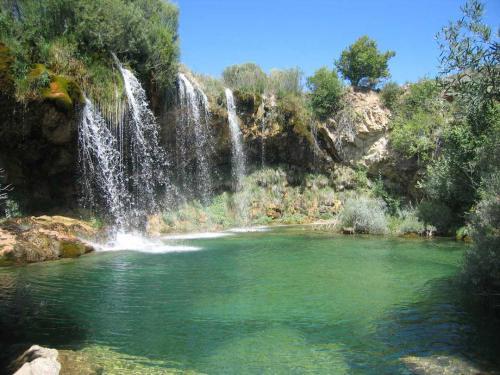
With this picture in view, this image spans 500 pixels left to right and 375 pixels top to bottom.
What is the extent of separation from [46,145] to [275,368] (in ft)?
51.5

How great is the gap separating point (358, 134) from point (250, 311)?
22.3m

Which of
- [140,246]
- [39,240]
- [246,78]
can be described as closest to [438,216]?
[140,246]

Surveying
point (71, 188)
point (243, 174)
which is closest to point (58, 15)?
point (71, 188)

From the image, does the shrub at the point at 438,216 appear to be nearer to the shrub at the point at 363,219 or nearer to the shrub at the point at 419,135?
the shrub at the point at 363,219

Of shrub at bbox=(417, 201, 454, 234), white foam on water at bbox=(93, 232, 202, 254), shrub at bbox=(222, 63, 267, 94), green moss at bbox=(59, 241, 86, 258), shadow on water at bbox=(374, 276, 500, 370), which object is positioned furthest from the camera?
shrub at bbox=(222, 63, 267, 94)

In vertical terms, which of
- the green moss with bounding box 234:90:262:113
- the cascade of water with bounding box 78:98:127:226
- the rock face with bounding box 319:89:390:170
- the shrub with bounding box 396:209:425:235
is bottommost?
the shrub with bounding box 396:209:425:235

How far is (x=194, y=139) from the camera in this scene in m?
24.9

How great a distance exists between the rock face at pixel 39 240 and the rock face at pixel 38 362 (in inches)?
293

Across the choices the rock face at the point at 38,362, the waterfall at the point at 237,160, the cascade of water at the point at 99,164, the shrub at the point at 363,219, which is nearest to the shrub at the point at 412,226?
the shrub at the point at 363,219

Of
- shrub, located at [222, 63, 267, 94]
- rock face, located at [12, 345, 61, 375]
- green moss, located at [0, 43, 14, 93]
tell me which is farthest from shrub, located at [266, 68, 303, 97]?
rock face, located at [12, 345, 61, 375]

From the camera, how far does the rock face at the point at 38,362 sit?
16.6ft

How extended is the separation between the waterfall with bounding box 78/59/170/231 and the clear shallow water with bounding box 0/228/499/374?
6752 millimetres

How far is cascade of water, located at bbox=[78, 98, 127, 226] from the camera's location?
1827cm

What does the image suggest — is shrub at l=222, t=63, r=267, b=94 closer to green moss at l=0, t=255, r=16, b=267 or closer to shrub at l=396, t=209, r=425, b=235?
shrub at l=396, t=209, r=425, b=235
